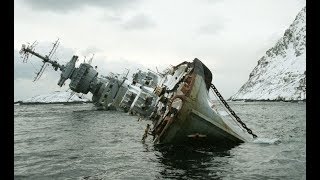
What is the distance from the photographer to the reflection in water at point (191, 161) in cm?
1446

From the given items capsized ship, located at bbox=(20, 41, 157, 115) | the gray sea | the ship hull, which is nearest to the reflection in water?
the gray sea

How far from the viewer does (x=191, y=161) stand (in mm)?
17156

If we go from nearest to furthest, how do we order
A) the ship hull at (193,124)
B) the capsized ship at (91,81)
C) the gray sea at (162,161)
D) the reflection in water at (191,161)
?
1. the reflection in water at (191,161)
2. the gray sea at (162,161)
3. the ship hull at (193,124)
4. the capsized ship at (91,81)

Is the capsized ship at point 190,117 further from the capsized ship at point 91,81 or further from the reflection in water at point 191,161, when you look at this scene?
the capsized ship at point 91,81

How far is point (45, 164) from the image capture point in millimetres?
18203

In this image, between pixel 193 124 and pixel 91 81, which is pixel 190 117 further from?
pixel 91 81

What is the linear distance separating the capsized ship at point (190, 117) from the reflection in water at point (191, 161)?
791mm

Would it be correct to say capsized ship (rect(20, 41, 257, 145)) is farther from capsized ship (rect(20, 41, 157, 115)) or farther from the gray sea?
capsized ship (rect(20, 41, 157, 115))

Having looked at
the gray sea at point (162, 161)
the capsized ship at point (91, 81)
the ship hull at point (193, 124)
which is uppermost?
the capsized ship at point (91, 81)

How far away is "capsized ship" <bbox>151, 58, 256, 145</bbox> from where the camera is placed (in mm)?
20594

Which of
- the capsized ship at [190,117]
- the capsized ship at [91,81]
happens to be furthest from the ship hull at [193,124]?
the capsized ship at [91,81]

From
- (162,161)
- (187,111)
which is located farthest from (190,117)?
(162,161)

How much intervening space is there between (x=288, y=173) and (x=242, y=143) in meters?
8.85
